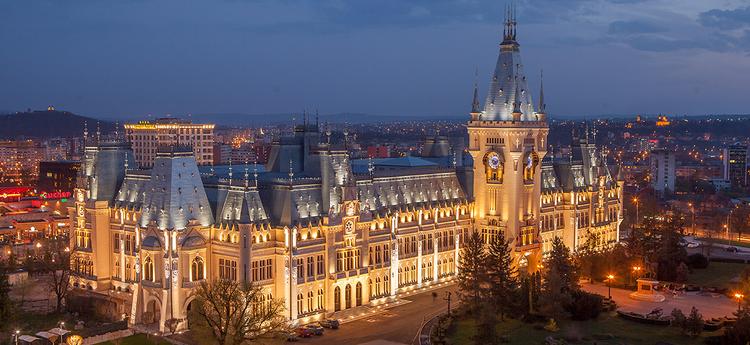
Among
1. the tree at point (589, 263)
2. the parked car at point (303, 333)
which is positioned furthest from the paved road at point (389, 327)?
the tree at point (589, 263)

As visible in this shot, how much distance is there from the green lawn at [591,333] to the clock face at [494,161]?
2966cm

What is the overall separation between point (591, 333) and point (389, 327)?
22675mm

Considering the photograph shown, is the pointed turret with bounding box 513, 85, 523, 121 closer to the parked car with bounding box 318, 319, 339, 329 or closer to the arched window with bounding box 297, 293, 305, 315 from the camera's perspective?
the parked car with bounding box 318, 319, 339, 329

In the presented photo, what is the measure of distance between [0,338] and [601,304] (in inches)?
2670

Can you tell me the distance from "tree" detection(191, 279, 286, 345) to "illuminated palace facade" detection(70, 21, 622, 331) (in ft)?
31.7

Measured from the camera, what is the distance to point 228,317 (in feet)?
243

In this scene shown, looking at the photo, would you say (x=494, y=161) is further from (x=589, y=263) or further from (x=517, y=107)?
(x=589, y=263)

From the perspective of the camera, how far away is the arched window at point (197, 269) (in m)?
88.4

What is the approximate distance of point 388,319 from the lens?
94188 millimetres

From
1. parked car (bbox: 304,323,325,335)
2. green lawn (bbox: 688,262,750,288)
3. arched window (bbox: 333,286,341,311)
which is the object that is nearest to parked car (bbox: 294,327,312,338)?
parked car (bbox: 304,323,325,335)

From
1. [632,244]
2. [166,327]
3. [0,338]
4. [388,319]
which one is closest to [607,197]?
[632,244]

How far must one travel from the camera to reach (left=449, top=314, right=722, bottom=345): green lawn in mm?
85062

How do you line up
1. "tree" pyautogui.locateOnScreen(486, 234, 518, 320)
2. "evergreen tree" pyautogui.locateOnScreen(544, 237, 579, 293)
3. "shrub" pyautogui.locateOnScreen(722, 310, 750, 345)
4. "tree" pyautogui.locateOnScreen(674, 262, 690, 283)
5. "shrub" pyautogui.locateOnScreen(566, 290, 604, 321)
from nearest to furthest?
1. "shrub" pyautogui.locateOnScreen(722, 310, 750, 345)
2. "tree" pyautogui.locateOnScreen(486, 234, 518, 320)
3. "shrub" pyautogui.locateOnScreen(566, 290, 604, 321)
4. "evergreen tree" pyautogui.locateOnScreen(544, 237, 579, 293)
5. "tree" pyautogui.locateOnScreen(674, 262, 690, 283)

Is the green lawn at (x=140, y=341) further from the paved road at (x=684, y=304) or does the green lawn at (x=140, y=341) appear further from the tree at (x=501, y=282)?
the paved road at (x=684, y=304)
